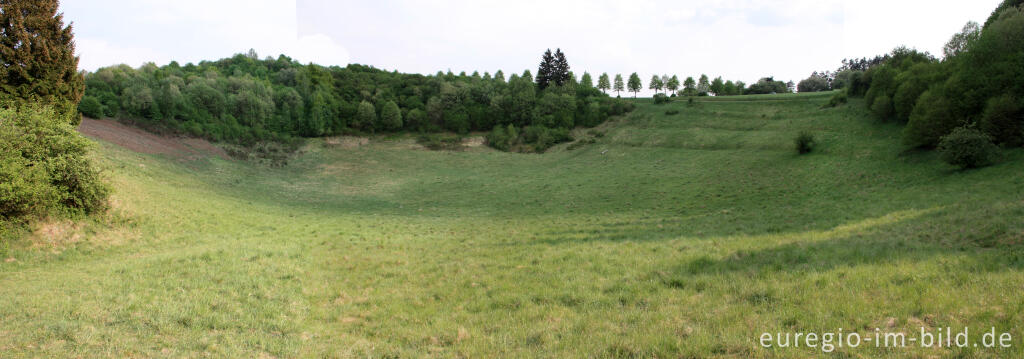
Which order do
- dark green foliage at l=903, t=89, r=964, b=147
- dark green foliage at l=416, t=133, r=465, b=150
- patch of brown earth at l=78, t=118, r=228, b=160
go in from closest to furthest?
dark green foliage at l=903, t=89, r=964, b=147, patch of brown earth at l=78, t=118, r=228, b=160, dark green foliage at l=416, t=133, r=465, b=150

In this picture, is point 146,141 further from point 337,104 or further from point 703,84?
point 703,84

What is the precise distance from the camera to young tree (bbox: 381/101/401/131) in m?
76.2

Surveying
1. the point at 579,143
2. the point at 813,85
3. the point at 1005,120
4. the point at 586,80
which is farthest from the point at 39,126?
the point at 813,85

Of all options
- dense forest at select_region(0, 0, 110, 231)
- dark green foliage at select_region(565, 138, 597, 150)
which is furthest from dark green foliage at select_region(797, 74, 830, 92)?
dense forest at select_region(0, 0, 110, 231)

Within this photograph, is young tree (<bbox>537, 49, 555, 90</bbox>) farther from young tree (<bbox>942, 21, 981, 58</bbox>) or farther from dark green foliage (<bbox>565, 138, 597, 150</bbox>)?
young tree (<bbox>942, 21, 981, 58</bbox>)

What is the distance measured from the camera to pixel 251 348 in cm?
711

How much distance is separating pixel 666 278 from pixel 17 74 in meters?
29.4

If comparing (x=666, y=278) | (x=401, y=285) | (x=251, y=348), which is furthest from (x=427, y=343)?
(x=666, y=278)

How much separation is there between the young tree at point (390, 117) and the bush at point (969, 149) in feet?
231

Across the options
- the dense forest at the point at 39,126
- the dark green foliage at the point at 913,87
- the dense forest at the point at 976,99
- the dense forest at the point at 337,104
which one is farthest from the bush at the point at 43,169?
the dark green foliage at the point at 913,87

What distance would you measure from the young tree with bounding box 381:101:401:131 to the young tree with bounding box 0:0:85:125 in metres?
54.7

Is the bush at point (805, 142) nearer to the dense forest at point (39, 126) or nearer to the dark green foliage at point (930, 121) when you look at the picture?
the dark green foliage at point (930, 121)

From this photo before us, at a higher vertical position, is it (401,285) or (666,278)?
(666,278)

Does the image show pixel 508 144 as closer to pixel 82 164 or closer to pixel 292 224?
pixel 292 224
